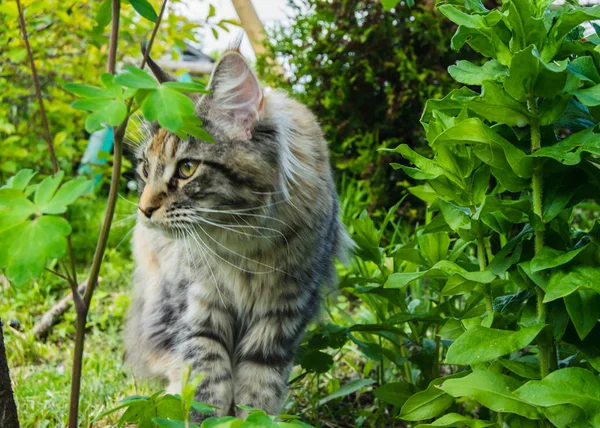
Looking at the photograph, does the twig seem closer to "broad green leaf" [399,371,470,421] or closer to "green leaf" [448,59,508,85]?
"broad green leaf" [399,371,470,421]

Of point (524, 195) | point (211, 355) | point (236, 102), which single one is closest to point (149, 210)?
point (236, 102)

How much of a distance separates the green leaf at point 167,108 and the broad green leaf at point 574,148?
2.29ft

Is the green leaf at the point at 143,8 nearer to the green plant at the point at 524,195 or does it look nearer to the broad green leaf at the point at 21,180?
the broad green leaf at the point at 21,180

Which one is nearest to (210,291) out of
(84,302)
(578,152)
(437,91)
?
(84,302)

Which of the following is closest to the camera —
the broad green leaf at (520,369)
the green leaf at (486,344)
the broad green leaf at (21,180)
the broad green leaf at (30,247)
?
the broad green leaf at (30,247)

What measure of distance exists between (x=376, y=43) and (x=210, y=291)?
238 centimetres

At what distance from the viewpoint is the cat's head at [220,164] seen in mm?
1945

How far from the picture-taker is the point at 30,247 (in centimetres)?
104

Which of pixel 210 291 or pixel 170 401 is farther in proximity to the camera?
pixel 210 291

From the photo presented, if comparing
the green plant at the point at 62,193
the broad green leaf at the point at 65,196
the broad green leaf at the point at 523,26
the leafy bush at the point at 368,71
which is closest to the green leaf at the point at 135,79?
the green plant at the point at 62,193

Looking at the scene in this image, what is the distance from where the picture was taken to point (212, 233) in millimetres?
2082

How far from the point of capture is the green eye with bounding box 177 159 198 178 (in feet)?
6.42

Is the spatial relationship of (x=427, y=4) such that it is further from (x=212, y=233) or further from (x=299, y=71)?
(x=212, y=233)

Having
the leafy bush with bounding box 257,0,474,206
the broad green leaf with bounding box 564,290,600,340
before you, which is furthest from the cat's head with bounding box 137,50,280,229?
the leafy bush with bounding box 257,0,474,206
